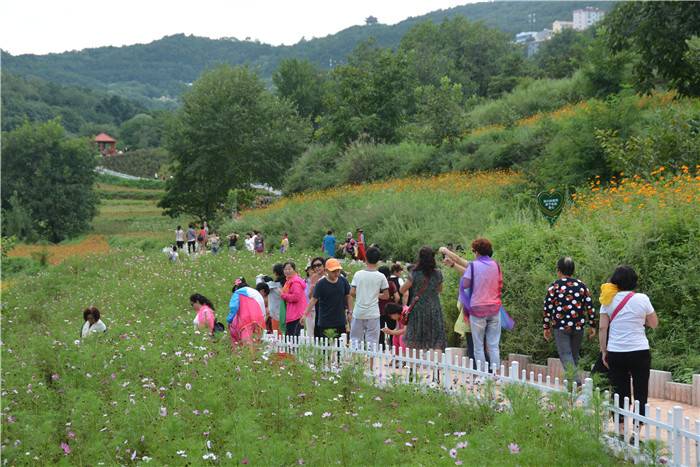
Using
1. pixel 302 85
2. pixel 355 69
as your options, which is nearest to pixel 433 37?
pixel 302 85

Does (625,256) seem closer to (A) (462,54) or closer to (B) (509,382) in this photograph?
(B) (509,382)

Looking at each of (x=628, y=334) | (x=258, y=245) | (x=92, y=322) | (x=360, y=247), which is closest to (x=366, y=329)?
(x=628, y=334)

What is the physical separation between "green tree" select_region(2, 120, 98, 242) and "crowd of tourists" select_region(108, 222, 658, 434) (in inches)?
2544

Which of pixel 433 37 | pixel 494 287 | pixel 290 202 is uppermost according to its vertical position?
pixel 433 37

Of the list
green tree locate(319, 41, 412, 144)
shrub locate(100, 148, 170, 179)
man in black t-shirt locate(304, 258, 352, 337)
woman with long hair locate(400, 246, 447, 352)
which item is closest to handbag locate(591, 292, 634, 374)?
woman with long hair locate(400, 246, 447, 352)

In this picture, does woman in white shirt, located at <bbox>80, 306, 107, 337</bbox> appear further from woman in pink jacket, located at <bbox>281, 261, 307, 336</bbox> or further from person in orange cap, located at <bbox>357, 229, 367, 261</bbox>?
person in orange cap, located at <bbox>357, 229, 367, 261</bbox>

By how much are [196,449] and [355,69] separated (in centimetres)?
4441

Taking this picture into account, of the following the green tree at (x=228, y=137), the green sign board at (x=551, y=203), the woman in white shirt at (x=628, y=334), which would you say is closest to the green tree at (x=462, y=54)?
the green tree at (x=228, y=137)

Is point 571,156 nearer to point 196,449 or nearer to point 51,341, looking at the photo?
point 51,341

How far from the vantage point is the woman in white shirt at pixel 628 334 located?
777cm

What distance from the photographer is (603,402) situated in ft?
22.8

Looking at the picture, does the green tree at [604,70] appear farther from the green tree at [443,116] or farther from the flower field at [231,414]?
the flower field at [231,414]

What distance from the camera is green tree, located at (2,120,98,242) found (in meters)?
75.3

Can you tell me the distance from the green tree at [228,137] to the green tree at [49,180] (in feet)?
78.8
